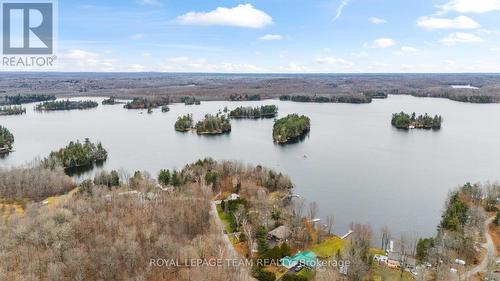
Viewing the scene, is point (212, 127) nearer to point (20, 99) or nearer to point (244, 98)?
point (244, 98)

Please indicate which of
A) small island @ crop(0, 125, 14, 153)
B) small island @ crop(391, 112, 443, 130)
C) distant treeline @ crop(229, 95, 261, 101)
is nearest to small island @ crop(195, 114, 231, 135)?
small island @ crop(0, 125, 14, 153)

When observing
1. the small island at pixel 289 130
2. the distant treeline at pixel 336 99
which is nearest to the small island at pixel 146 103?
the distant treeline at pixel 336 99

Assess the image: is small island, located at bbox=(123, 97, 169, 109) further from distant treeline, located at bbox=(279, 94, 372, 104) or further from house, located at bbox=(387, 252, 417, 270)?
house, located at bbox=(387, 252, 417, 270)

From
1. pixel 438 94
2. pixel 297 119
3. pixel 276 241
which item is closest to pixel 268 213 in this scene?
pixel 276 241

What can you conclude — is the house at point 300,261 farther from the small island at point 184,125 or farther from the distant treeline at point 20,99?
the distant treeline at point 20,99

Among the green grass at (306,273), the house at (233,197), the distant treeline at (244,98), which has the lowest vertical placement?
the green grass at (306,273)

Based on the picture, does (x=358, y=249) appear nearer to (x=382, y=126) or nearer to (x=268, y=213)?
(x=268, y=213)

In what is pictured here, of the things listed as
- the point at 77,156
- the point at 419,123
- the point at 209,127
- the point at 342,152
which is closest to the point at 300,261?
the point at 342,152
